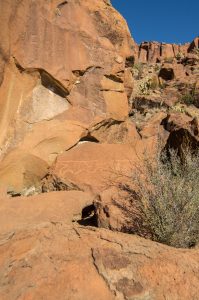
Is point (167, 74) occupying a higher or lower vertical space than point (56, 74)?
lower

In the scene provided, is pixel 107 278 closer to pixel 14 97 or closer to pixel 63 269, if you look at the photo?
pixel 63 269

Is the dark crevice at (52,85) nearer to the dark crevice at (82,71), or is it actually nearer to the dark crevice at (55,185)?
the dark crevice at (82,71)

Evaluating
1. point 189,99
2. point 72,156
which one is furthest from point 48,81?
point 189,99

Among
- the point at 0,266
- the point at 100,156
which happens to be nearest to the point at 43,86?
the point at 100,156

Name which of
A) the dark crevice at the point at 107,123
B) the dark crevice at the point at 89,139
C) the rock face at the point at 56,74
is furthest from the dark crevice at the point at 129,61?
the dark crevice at the point at 89,139

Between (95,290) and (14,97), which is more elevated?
(14,97)

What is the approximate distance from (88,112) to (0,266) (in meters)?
4.41

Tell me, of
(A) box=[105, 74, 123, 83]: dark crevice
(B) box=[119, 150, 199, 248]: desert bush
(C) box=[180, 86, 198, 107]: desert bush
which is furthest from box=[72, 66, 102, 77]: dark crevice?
(C) box=[180, 86, 198, 107]: desert bush

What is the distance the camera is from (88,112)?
6852 mm

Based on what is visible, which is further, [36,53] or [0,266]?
[36,53]

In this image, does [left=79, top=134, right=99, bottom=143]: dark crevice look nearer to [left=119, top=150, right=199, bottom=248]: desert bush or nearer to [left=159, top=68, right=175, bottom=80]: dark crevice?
[left=119, top=150, right=199, bottom=248]: desert bush

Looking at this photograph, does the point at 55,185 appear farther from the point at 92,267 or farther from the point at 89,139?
the point at 92,267

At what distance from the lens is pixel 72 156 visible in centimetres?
624

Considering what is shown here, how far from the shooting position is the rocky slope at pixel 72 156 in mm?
2547
